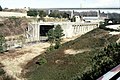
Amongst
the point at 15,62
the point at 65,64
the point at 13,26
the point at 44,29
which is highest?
the point at 65,64

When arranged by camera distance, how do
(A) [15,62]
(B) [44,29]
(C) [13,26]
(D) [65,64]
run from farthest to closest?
(C) [13,26], (B) [44,29], (A) [15,62], (D) [65,64]

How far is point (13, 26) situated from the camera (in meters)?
128

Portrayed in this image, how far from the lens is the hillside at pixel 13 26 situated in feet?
400

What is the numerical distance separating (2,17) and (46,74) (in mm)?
91314

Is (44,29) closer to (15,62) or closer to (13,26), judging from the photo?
(13,26)

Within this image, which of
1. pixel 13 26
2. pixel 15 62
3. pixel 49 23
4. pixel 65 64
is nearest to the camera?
pixel 65 64

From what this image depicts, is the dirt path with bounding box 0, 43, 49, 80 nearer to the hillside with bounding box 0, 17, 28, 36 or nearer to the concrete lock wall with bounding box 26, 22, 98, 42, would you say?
the concrete lock wall with bounding box 26, 22, 98, 42

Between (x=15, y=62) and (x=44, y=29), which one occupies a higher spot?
(x=15, y=62)

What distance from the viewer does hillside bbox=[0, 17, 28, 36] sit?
12180 cm

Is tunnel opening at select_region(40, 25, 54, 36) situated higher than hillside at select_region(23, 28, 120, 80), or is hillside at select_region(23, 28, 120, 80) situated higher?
hillside at select_region(23, 28, 120, 80)

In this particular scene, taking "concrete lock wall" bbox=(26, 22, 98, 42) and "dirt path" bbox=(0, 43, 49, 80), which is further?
"concrete lock wall" bbox=(26, 22, 98, 42)

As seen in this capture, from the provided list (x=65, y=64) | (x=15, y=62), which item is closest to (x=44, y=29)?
(x=15, y=62)

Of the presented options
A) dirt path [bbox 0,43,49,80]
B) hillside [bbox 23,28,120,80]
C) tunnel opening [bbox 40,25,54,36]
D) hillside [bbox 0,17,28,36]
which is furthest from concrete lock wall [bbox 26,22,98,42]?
hillside [bbox 23,28,120,80]

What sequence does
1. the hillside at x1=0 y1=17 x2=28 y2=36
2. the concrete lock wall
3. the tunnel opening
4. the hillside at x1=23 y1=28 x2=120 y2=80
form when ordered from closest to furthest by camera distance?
the hillside at x1=23 y1=28 x2=120 y2=80, the concrete lock wall, the tunnel opening, the hillside at x1=0 y1=17 x2=28 y2=36
